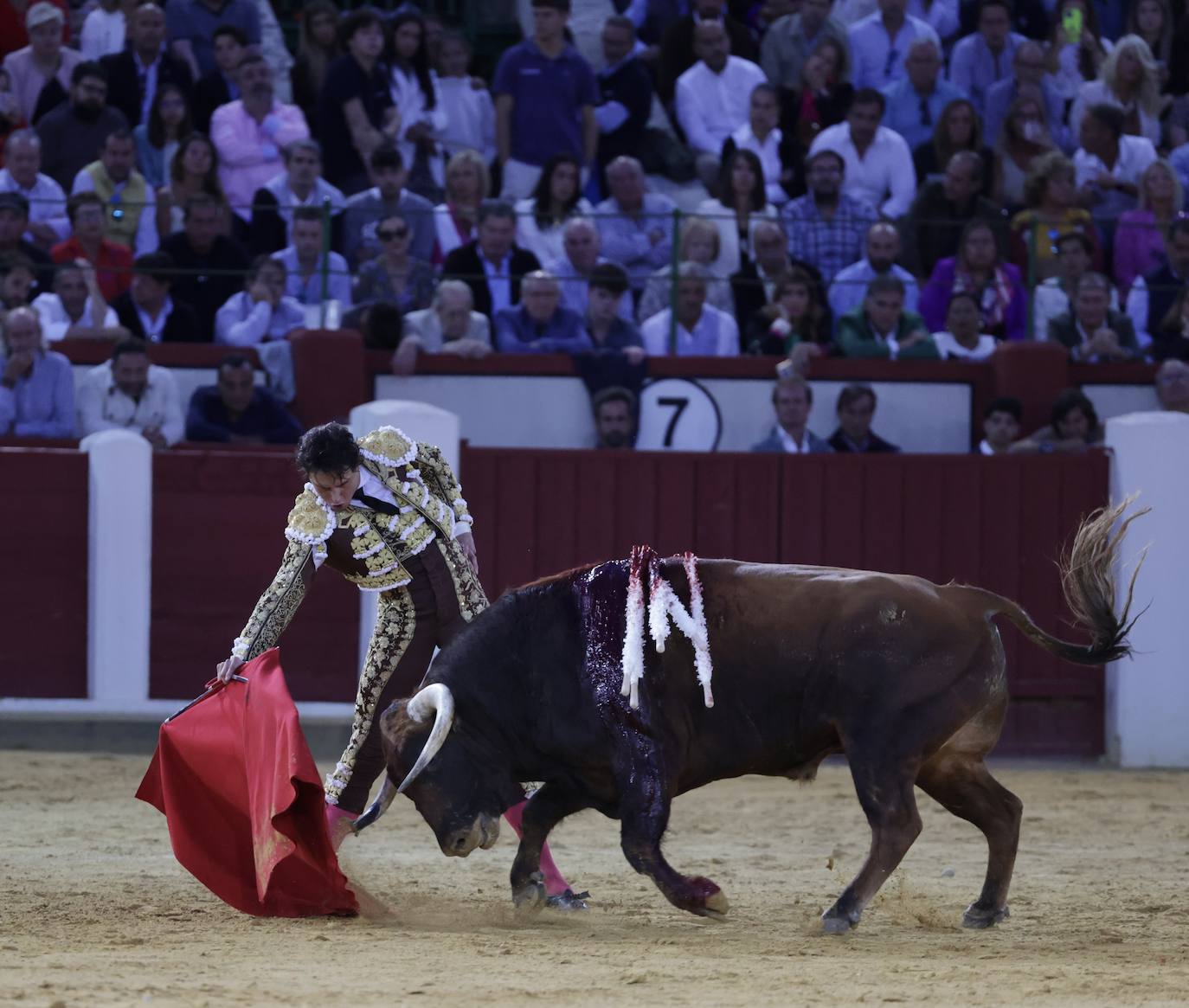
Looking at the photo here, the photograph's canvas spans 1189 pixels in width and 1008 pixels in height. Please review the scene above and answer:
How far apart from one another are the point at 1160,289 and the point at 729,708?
18.9 ft

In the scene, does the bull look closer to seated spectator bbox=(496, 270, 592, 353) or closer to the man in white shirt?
seated spectator bbox=(496, 270, 592, 353)

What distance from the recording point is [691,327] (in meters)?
9.67

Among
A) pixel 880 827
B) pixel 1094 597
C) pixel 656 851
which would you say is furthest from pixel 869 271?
pixel 656 851

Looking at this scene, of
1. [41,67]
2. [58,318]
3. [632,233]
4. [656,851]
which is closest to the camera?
[656,851]

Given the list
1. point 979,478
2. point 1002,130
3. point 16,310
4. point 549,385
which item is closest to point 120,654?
point 16,310

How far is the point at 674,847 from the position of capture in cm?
666

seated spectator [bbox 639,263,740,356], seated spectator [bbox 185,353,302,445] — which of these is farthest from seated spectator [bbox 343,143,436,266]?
seated spectator [bbox 639,263,740,356]

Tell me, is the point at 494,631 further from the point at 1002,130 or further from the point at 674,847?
the point at 1002,130

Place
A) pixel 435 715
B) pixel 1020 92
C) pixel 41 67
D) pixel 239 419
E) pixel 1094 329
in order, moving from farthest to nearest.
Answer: pixel 1020 92 → pixel 41 67 → pixel 1094 329 → pixel 239 419 → pixel 435 715

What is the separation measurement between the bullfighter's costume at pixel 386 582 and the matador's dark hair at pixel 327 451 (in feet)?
0.72

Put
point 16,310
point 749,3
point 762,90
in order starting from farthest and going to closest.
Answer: point 749,3 < point 762,90 < point 16,310

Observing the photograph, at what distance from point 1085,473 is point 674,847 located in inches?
135

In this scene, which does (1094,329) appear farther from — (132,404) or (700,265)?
(132,404)

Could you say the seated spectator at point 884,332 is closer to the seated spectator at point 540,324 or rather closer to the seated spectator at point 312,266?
the seated spectator at point 540,324
